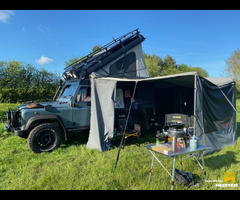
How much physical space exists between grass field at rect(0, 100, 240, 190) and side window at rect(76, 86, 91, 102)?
1379mm

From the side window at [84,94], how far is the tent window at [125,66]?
Result: 1141 millimetres

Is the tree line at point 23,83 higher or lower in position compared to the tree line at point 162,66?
lower

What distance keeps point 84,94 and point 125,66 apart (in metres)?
1.95

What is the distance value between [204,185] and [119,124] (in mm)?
3054

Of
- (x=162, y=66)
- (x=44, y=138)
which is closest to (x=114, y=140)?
(x=44, y=138)

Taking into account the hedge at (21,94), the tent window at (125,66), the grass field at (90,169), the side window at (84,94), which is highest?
the tent window at (125,66)

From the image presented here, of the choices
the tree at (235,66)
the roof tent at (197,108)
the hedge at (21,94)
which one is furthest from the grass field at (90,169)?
the tree at (235,66)

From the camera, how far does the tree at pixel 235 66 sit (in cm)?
2438

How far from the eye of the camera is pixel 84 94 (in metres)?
5.54

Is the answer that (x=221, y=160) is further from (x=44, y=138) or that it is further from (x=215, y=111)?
(x=44, y=138)

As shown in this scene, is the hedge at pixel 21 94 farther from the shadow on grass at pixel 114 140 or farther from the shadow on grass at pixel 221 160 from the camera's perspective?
the shadow on grass at pixel 221 160
